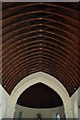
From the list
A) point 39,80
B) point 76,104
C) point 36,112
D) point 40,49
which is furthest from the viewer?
point 36,112

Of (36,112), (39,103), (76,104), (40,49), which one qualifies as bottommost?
(36,112)

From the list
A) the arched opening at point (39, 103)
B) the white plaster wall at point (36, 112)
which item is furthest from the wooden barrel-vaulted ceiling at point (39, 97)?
the white plaster wall at point (36, 112)

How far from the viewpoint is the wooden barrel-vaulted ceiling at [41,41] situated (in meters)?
8.52

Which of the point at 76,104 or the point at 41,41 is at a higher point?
the point at 41,41

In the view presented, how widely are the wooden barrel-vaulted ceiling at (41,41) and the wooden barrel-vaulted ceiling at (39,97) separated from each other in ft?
24.0

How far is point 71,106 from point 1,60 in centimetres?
998

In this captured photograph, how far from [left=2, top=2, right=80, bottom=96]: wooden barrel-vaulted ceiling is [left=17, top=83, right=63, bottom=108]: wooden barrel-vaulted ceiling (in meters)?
7.32

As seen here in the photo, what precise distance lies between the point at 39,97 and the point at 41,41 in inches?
599

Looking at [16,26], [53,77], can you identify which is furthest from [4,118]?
[16,26]

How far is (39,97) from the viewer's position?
2523cm

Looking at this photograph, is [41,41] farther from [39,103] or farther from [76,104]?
[39,103]

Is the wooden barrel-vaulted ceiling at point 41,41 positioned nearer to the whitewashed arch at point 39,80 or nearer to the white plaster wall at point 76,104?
the whitewashed arch at point 39,80

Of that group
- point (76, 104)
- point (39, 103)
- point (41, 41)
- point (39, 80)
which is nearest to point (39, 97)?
point (39, 103)

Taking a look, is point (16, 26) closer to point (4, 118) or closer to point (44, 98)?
point (4, 118)
